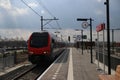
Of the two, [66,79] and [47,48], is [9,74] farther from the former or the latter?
[47,48]

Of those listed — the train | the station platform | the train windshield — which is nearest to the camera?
the station platform

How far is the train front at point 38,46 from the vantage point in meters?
37.5

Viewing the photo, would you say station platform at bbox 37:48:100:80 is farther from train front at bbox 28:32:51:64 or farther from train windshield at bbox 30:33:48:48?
train windshield at bbox 30:33:48:48

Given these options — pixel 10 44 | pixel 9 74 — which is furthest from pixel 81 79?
pixel 10 44

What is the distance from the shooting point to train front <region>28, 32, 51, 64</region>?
123ft

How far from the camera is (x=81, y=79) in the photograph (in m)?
21.5

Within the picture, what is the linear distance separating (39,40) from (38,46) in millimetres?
779

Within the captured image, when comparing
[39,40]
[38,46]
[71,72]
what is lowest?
[71,72]

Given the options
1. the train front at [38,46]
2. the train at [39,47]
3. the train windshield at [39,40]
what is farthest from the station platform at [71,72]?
the train windshield at [39,40]

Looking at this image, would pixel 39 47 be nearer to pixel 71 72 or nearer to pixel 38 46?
pixel 38 46

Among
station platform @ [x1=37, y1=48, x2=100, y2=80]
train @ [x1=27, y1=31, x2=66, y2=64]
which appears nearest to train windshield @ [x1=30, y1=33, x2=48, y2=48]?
train @ [x1=27, y1=31, x2=66, y2=64]

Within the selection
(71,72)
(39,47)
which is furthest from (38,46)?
(71,72)

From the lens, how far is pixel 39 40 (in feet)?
127

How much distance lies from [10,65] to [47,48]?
17.3ft
